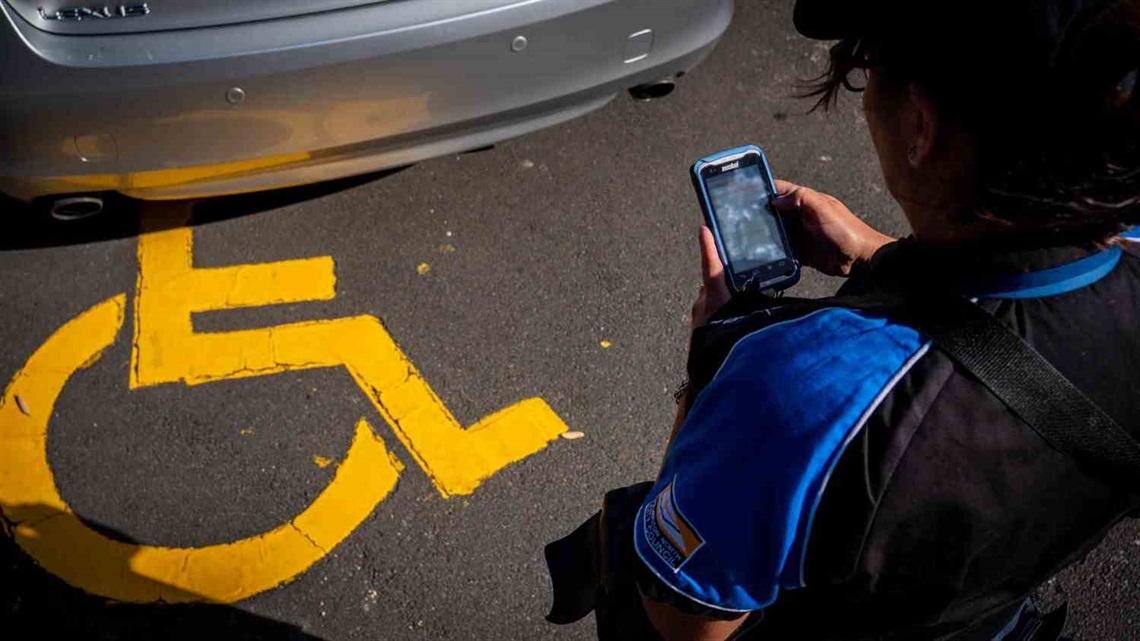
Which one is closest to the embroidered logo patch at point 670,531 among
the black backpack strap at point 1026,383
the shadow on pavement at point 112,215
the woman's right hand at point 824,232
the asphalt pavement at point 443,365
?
the black backpack strap at point 1026,383

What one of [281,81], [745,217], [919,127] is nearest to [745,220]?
[745,217]

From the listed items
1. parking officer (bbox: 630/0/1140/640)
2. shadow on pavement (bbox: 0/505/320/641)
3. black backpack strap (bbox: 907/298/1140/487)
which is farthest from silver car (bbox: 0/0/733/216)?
black backpack strap (bbox: 907/298/1140/487)

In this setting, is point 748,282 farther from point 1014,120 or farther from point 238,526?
point 238,526

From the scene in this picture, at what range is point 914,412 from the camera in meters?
1.12

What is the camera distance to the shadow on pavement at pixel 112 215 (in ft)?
11.1

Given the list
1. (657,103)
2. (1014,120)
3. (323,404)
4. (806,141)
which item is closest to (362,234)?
(323,404)

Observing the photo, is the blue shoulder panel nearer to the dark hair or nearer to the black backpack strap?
the black backpack strap

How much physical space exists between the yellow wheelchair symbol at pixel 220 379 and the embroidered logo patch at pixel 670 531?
1663 millimetres

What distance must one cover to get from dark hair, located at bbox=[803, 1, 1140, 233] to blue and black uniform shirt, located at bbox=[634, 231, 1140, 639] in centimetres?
10

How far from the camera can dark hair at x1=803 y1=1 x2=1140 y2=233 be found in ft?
3.22

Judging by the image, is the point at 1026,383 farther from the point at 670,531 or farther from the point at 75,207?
the point at 75,207

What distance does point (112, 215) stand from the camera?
3455 mm

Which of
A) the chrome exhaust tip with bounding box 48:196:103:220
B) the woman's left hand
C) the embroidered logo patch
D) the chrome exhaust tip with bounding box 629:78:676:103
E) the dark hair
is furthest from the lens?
the chrome exhaust tip with bounding box 629:78:676:103

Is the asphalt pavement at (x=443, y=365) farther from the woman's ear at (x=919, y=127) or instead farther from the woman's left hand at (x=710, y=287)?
the woman's ear at (x=919, y=127)
